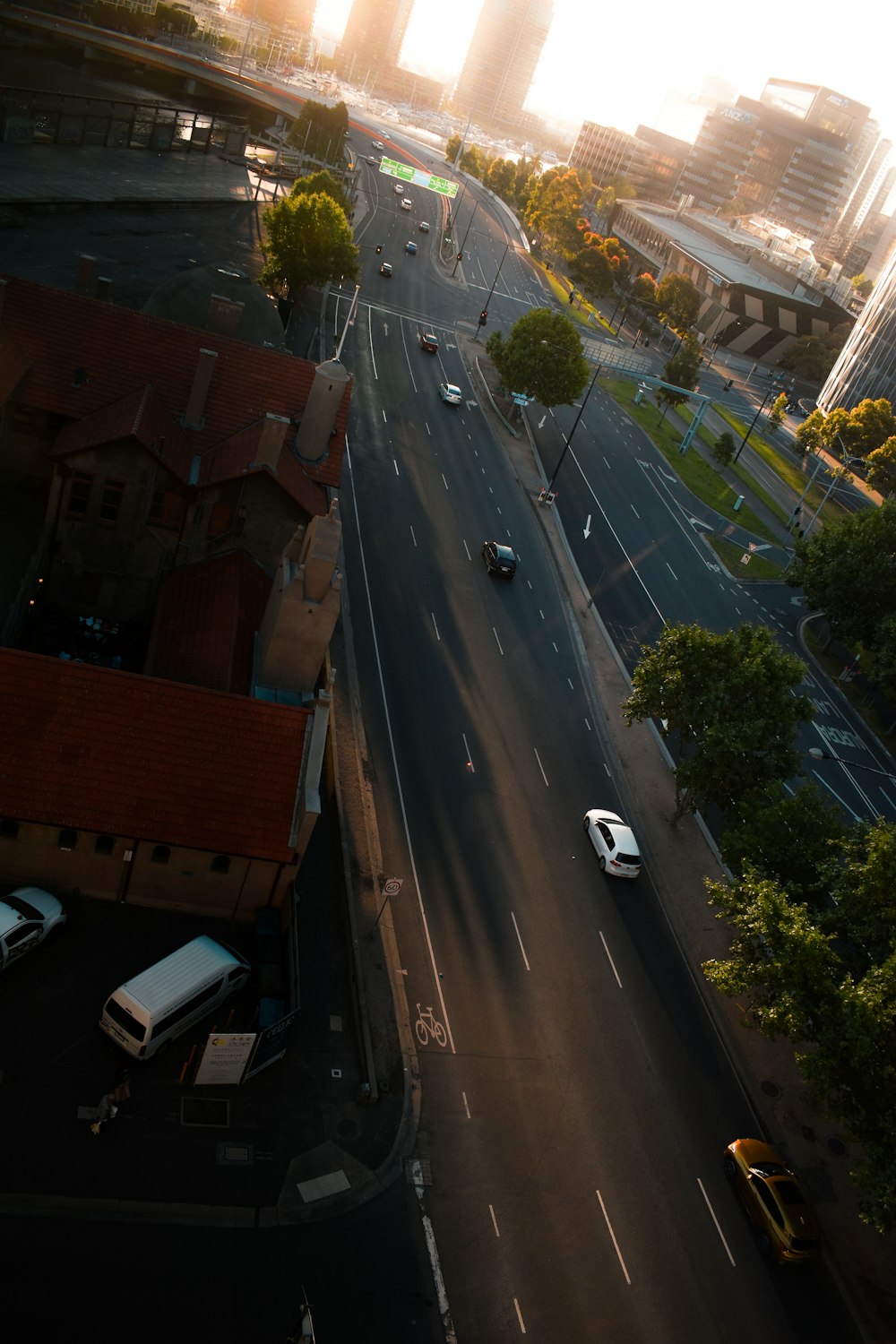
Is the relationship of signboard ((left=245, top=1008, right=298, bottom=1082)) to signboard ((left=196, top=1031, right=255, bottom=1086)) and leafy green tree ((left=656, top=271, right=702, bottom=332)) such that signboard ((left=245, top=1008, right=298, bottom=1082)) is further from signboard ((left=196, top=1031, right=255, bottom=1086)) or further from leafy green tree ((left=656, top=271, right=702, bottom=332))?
leafy green tree ((left=656, top=271, right=702, bottom=332))

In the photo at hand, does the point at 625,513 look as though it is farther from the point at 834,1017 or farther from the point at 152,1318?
the point at 152,1318

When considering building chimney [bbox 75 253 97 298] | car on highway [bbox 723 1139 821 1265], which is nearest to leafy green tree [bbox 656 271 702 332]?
building chimney [bbox 75 253 97 298]

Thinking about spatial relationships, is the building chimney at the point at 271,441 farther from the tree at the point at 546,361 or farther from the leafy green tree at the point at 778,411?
the leafy green tree at the point at 778,411

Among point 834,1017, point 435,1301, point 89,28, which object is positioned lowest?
point 435,1301

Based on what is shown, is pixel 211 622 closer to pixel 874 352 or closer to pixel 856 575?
pixel 856 575

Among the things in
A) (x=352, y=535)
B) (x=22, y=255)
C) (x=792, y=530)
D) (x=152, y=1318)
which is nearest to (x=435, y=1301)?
(x=152, y=1318)

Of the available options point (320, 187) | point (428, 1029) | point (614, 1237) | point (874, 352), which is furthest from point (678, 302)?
point (614, 1237)
